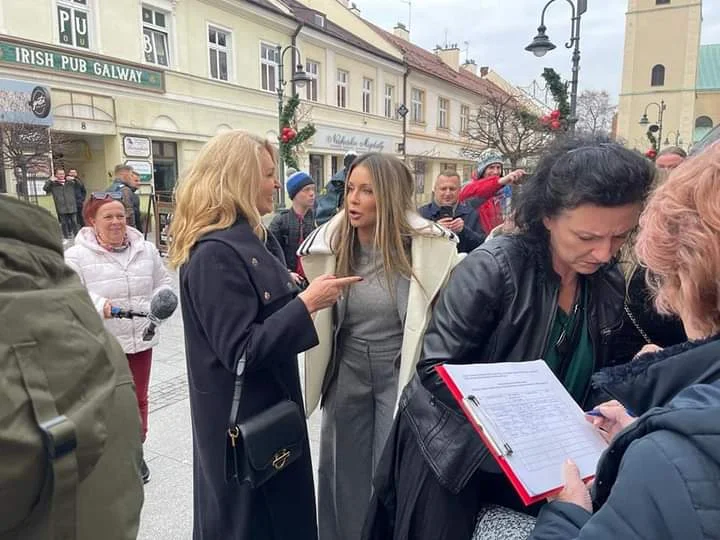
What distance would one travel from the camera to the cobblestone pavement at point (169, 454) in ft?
8.77

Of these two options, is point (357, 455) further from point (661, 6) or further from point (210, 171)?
point (661, 6)

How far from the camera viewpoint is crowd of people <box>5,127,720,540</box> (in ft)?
2.71

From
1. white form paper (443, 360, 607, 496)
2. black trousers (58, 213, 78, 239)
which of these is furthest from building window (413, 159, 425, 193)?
white form paper (443, 360, 607, 496)

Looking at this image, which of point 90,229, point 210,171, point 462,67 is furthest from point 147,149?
point 462,67

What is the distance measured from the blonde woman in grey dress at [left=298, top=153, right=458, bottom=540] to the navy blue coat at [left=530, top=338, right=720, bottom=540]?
1.43 m

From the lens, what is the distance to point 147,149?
15039mm

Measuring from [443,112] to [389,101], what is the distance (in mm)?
5293

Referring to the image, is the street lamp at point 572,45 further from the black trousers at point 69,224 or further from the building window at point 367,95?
the building window at point 367,95

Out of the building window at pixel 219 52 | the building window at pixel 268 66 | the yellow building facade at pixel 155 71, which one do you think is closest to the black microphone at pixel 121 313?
the yellow building facade at pixel 155 71

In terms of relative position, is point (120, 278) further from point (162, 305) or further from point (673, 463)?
point (673, 463)

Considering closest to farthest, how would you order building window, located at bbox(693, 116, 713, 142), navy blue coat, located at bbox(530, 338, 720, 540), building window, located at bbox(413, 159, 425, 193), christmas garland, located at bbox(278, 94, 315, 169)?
navy blue coat, located at bbox(530, 338, 720, 540), christmas garland, located at bbox(278, 94, 315, 169), building window, located at bbox(413, 159, 425, 193), building window, located at bbox(693, 116, 713, 142)

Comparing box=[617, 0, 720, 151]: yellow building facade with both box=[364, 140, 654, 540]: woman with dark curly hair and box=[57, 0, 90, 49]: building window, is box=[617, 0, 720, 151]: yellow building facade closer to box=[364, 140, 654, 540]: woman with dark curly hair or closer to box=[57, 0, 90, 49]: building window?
box=[57, 0, 90, 49]: building window

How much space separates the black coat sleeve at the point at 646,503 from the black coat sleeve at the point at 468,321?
0.74 meters

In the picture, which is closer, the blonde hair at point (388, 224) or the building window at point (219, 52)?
the blonde hair at point (388, 224)
